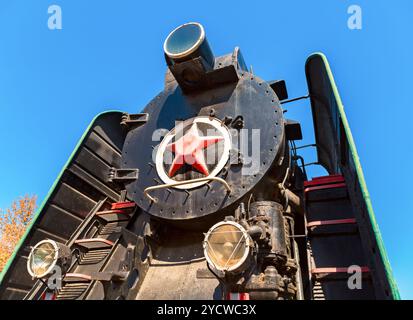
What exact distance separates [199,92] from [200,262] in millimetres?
2162

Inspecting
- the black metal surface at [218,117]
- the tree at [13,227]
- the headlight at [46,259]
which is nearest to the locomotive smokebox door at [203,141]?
the black metal surface at [218,117]

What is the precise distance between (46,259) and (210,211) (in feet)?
5.26

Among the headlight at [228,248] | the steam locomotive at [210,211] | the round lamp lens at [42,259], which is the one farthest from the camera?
the round lamp lens at [42,259]

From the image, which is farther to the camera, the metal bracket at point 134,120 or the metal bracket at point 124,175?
the metal bracket at point 134,120

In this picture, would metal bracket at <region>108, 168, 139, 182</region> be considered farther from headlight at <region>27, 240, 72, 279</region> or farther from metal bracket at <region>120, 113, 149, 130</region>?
headlight at <region>27, 240, 72, 279</region>

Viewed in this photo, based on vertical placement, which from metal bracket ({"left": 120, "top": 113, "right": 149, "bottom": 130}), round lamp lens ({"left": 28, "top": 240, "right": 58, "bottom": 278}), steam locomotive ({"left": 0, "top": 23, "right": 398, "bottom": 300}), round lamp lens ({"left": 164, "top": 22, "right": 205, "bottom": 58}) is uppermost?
round lamp lens ({"left": 164, "top": 22, "right": 205, "bottom": 58})

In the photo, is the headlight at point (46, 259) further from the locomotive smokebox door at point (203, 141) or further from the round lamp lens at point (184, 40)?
the round lamp lens at point (184, 40)

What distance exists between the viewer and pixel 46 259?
2.99m

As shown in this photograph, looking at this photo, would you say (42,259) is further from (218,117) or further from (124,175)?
(218,117)

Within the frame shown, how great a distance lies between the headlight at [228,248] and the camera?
90.7 inches

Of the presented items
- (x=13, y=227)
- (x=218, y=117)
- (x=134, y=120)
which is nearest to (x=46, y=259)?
(x=134, y=120)

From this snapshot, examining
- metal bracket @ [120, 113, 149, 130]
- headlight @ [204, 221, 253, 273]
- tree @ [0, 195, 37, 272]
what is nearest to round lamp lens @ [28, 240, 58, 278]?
headlight @ [204, 221, 253, 273]

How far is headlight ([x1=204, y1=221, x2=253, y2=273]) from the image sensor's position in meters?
2.30
